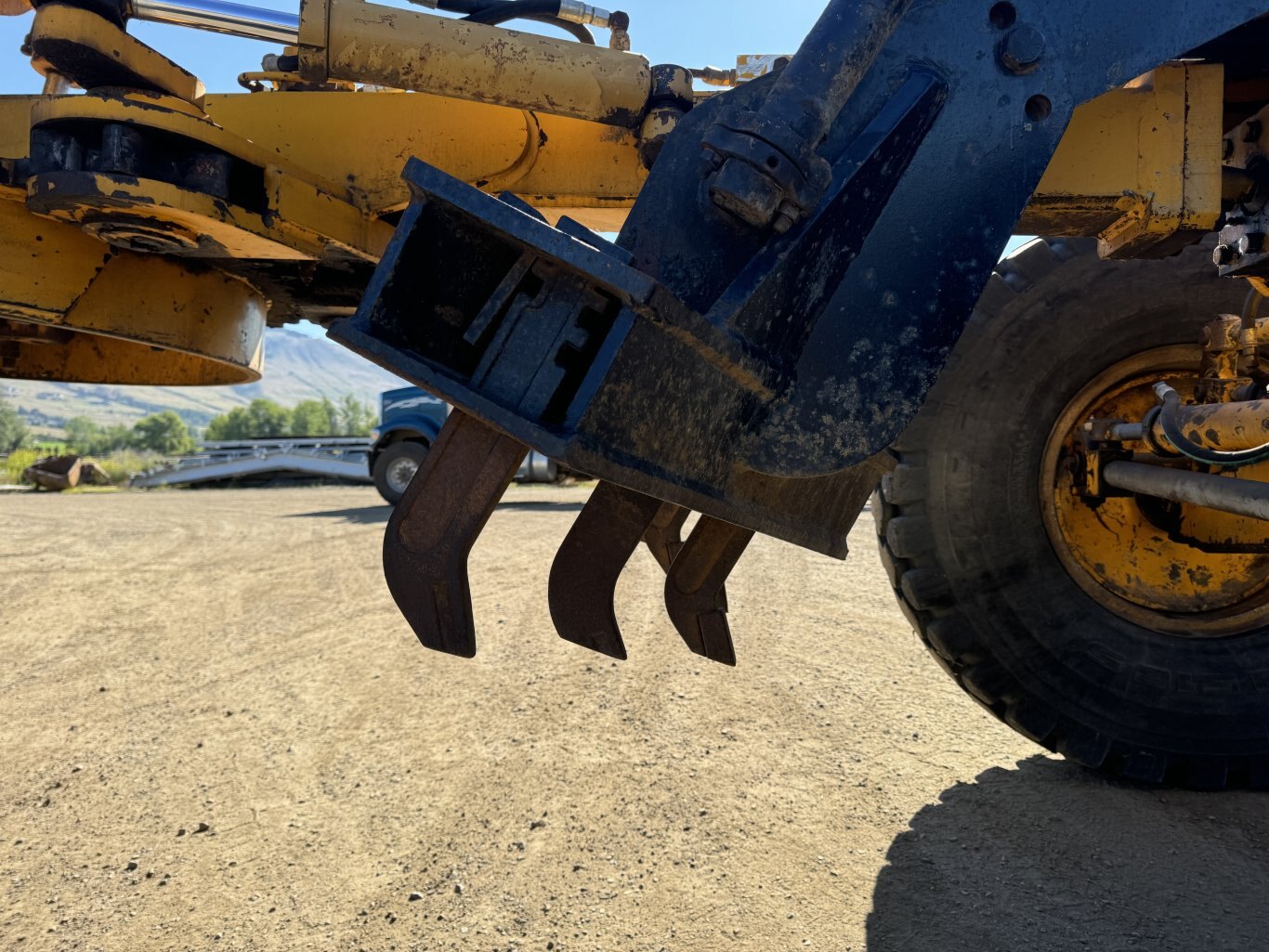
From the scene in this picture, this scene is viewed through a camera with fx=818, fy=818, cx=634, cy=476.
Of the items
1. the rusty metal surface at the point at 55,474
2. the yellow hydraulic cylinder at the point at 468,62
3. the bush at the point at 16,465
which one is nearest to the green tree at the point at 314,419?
the bush at the point at 16,465

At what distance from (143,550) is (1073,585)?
264 inches

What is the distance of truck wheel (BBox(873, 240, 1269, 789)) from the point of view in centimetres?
218

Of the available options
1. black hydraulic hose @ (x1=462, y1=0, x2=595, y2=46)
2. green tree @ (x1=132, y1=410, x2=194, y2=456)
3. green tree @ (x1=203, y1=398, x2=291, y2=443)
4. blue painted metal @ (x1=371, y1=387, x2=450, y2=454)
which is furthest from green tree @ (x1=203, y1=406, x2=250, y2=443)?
black hydraulic hose @ (x1=462, y1=0, x2=595, y2=46)

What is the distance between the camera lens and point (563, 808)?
2107 mm

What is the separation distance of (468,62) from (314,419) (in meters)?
95.3

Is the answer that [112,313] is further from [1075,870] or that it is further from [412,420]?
[412,420]

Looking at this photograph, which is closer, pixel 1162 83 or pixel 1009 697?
pixel 1162 83

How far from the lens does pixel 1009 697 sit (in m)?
2.21

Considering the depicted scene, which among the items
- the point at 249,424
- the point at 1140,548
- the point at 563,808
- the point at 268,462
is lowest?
the point at 249,424

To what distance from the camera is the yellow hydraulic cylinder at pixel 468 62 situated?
1.94m

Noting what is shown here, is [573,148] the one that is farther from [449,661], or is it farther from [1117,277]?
[449,661]

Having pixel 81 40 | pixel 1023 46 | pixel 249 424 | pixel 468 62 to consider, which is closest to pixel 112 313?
pixel 81 40

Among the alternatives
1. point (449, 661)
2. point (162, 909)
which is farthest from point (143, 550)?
point (162, 909)

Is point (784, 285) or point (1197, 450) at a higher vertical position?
point (1197, 450)
